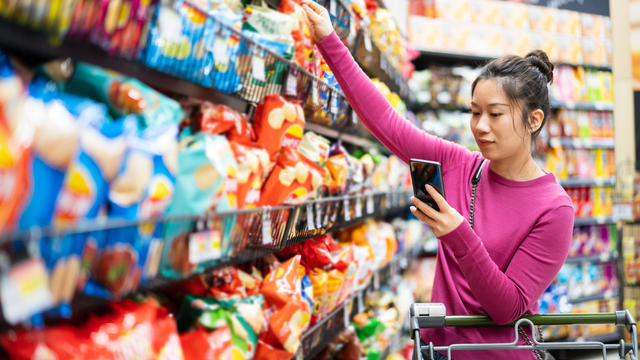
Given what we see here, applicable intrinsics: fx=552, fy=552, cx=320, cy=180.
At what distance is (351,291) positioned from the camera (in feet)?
7.08

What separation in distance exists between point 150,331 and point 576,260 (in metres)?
5.13

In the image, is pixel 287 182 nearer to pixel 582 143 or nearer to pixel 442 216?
pixel 442 216

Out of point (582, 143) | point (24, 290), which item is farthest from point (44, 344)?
point (582, 143)

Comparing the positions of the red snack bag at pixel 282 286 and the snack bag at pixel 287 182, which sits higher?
the snack bag at pixel 287 182

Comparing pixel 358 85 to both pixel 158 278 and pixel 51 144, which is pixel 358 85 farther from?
pixel 51 144

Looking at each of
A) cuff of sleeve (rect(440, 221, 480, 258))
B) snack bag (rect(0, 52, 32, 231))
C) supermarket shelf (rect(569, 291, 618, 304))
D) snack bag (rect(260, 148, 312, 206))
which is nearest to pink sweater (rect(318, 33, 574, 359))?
cuff of sleeve (rect(440, 221, 480, 258))

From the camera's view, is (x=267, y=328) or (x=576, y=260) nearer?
(x=267, y=328)

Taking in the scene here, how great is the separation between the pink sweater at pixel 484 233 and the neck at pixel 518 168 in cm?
2

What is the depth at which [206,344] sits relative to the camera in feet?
3.18

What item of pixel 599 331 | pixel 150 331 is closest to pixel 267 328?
pixel 150 331

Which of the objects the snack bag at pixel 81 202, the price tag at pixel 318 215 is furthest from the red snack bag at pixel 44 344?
the price tag at pixel 318 215

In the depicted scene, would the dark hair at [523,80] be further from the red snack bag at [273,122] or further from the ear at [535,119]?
the red snack bag at [273,122]

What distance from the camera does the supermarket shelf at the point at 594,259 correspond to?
5.21 metres

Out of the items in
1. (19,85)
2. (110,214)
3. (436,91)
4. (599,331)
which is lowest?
(599,331)
